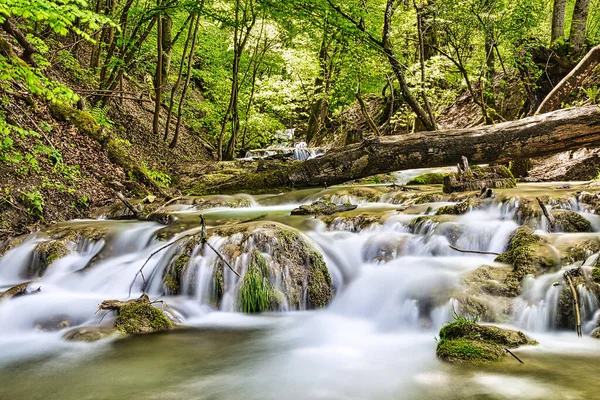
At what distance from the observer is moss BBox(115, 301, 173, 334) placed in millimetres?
4340

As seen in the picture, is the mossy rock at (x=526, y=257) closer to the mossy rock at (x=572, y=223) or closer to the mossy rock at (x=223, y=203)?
the mossy rock at (x=572, y=223)

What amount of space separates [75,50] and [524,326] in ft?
49.2

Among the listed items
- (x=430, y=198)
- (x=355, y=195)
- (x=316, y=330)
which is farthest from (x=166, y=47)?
(x=316, y=330)

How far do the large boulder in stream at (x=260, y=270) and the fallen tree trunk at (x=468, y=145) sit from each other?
111 inches

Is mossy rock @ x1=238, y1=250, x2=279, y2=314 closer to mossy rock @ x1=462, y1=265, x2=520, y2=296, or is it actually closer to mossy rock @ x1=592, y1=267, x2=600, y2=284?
mossy rock @ x1=462, y1=265, x2=520, y2=296

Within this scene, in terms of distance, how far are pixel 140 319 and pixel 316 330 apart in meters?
1.84

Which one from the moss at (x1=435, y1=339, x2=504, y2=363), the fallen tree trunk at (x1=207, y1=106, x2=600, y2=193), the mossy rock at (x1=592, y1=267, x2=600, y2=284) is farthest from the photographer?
the fallen tree trunk at (x1=207, y1=106, x2=600, y2=193)

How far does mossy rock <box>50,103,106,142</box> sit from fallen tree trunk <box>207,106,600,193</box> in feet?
17.7

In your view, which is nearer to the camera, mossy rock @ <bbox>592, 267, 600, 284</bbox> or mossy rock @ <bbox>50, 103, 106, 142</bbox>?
mossy rock @ <bbox>592, 267, 600, 284</bbox>

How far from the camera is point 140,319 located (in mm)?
4434

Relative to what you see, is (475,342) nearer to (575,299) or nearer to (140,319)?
(575,299)

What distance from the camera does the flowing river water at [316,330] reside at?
3168mm

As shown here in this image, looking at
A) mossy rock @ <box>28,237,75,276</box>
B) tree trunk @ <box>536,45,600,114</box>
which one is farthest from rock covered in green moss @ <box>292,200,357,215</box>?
tree trunk @ <box>536,45,600,114</box>

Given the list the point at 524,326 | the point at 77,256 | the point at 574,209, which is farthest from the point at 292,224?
the point at 574,209
